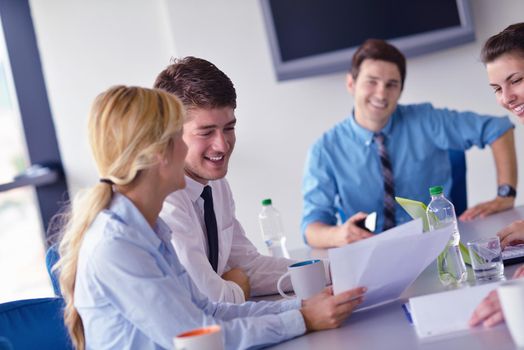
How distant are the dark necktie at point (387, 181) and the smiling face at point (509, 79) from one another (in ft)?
3.33

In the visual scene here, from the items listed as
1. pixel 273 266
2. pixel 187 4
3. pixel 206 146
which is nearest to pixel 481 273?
pixel 273 266

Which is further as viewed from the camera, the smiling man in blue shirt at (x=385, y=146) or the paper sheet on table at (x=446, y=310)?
the smiling man in blue shirt at (x=385, y=146)

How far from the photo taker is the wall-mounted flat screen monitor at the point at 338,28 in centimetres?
410

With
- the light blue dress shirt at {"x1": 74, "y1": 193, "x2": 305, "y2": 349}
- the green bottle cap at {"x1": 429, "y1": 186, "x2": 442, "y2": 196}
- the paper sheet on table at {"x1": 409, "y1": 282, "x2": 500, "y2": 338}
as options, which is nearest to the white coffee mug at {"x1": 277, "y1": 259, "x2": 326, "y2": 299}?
A: the light blue dress shirt at {"x1": 74, "y1": 193, "x2": 305, "y2": 349}

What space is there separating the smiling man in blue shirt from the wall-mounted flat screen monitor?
25.0 inches

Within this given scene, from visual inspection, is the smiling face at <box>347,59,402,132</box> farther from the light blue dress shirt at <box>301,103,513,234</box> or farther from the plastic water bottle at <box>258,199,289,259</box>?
the plastic water bottle at <box>258,199,289,259</box>

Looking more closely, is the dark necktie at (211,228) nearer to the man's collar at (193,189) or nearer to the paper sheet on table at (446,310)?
the man's collar at (193,189)

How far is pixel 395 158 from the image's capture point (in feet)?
11.3

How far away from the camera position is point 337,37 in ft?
13.7

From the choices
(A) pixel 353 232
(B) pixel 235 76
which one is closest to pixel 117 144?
(A) pixel 353 232

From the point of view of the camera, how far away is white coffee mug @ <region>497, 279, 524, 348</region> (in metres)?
1.18

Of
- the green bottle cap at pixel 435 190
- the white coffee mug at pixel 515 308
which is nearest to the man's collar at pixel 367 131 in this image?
the green bottle cap at pixel 435 190

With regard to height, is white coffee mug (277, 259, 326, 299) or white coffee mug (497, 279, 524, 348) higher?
white coffee mug (497, 279, 524, 348)

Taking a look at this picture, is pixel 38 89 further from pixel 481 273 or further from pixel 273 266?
pixel 481 273
